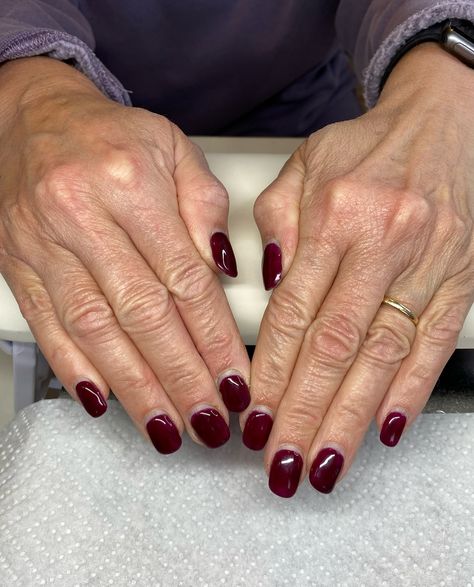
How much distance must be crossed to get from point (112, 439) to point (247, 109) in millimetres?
581

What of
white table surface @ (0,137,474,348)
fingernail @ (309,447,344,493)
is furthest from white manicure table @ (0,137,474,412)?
fingernail @ (309,447,344,493)

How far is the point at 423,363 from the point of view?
463 millimetres

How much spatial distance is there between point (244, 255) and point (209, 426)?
0.13 meters

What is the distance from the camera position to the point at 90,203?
46cm

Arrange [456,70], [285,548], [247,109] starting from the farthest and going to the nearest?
1. [247,109]
2. [456,70]
3. [285,548]

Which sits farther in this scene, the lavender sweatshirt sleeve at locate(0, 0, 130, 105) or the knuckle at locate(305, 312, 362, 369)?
the lavender sweatshirt sleeve at locate(0, 0, 130, 105)

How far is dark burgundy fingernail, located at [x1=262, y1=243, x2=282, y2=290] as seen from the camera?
0.47 m

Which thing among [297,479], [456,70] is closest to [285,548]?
[297,479]


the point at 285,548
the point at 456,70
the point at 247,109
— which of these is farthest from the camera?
the point at 247,109

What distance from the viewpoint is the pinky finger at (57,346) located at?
465 millimetres

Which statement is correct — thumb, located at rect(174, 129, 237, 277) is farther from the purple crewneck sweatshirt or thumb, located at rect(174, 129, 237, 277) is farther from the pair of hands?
the purple crewneck sweatshirt

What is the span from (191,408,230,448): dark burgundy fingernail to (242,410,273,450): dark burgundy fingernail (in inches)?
0.6

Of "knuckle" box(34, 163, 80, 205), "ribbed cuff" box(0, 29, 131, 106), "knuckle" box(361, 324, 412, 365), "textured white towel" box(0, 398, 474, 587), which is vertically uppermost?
"ribbed cuff" box(0, 29, 131, 106)

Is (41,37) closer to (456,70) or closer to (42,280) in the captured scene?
(42,280)
